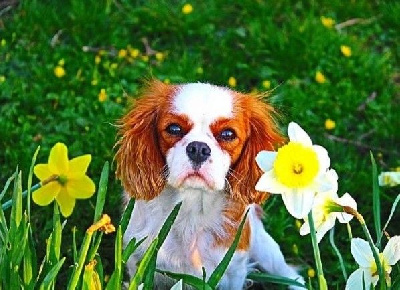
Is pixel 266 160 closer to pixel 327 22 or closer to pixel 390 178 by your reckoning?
pixel 390 178

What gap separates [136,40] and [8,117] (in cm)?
85

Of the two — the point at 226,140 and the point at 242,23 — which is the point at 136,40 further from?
the point at 226,140

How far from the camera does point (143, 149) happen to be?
2.65 m

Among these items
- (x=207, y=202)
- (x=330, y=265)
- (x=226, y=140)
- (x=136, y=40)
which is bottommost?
(x=330, y=265)

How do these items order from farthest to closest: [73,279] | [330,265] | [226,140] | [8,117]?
[8,117] < [330,265] < [226,140] < [73,279]

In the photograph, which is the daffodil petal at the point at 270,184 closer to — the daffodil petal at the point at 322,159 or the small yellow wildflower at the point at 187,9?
the daffodil petal at the point at 322,159

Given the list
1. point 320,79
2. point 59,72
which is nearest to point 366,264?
point 320,79

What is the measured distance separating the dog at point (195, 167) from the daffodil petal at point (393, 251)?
621 millimetres

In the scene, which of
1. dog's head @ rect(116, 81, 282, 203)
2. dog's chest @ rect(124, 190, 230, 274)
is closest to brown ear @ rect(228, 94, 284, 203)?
dog's head @ rect(116, 81, 282, 203)

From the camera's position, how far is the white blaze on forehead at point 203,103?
99.9 inches

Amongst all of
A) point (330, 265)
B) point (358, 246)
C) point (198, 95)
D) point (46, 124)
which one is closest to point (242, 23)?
point (46, 124)

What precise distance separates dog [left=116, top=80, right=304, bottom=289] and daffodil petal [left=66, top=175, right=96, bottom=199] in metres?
0.34

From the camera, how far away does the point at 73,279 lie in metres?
2.02

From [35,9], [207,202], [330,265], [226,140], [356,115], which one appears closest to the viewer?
[226,140]
